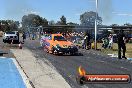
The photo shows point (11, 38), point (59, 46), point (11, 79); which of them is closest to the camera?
point (11, 79)

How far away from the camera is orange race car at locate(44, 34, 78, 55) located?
26.9 meters

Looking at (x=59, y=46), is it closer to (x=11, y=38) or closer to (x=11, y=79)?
(x=11, y=79)

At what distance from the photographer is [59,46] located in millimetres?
27203

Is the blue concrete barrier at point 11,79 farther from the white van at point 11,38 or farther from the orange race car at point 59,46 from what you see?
the white van at point 11,38

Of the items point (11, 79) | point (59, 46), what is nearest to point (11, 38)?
point (59, 46)

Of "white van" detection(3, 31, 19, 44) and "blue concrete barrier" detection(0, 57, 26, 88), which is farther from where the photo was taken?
"white van" detection(3, 31, 19, 44)

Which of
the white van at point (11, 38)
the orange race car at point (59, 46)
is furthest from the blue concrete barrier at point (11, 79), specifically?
the white van at point (11, 38)

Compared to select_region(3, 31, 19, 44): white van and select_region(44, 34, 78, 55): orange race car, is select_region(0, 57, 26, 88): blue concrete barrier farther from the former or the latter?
select_region(3, 31, 19, 44): white van

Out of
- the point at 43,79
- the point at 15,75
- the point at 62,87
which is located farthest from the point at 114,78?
the point at 15,75

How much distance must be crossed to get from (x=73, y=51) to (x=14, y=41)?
76.9 ft

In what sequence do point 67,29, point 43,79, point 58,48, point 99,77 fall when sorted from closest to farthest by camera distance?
point 99,77, point 43,79, point 58,48, point 67,29

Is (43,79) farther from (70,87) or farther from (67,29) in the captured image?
(67,29)

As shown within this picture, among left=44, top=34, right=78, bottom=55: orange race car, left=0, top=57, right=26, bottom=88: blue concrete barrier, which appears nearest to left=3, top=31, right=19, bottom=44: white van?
left=44, top=34, right=78, bottom=55: orange race car

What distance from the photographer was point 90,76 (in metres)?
5.55
